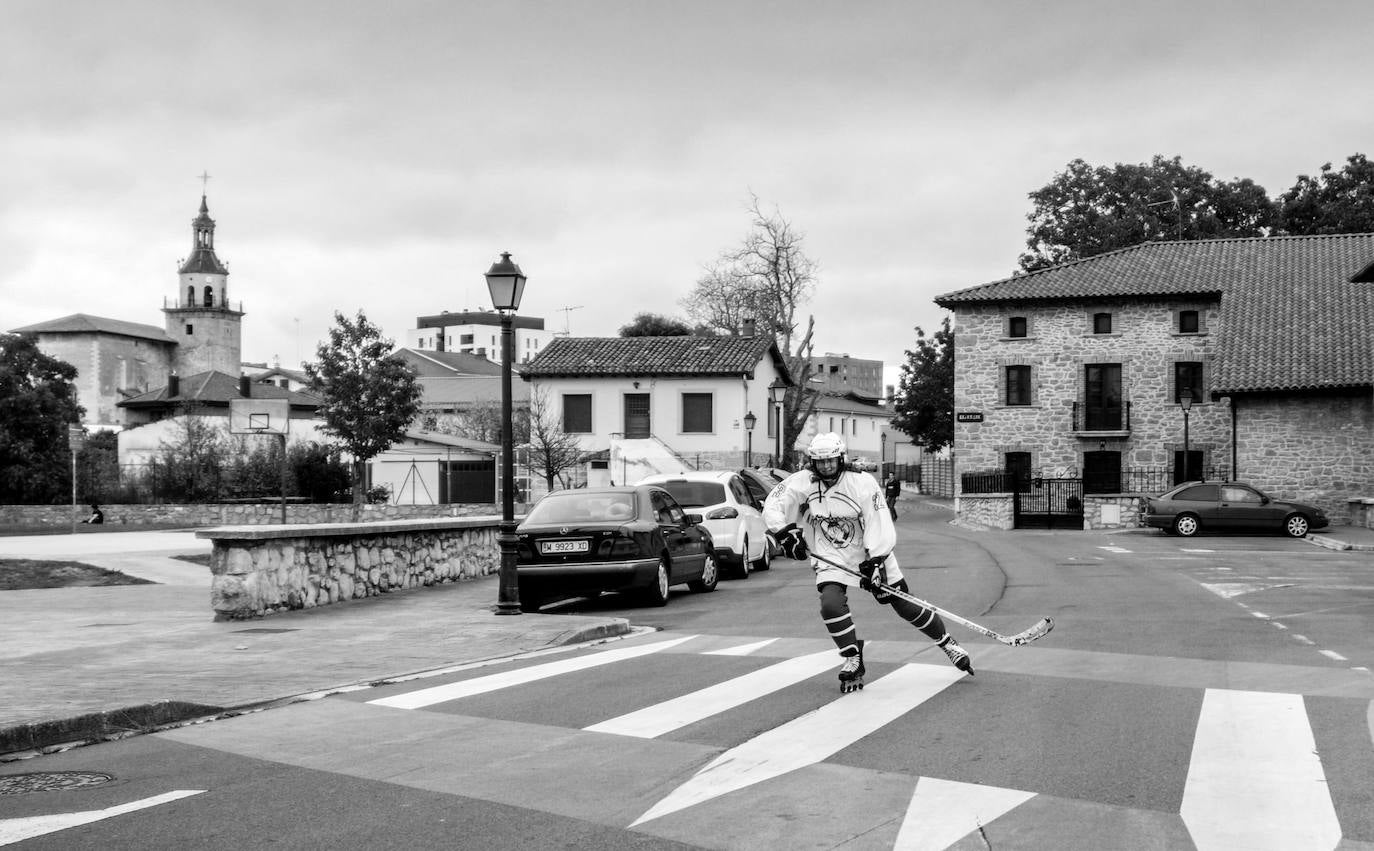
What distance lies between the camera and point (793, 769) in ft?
21.0

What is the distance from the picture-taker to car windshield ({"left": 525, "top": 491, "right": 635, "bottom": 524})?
1596cm

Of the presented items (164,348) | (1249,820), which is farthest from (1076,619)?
(164,348)

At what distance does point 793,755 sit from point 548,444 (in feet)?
143

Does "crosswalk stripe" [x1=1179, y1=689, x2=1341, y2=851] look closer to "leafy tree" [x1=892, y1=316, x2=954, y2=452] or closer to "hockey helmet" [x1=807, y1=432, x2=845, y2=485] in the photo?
"hockey helmet" [x1=807, y1=432, x2=845, y2=485]

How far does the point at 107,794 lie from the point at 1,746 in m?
1.39

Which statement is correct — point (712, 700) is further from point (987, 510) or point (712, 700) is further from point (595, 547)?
point (987, 510)

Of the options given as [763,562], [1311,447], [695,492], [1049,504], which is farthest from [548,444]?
[695,492]

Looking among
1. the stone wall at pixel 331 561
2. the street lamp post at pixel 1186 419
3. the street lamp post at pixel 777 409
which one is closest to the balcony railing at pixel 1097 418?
the street lamp post at pixel 1186 419

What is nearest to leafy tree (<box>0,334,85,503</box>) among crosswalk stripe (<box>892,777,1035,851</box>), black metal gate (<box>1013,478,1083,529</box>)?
black metal gate (<box>1013,478,1083,529</box>)

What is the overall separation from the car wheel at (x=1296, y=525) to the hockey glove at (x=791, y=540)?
29314mm

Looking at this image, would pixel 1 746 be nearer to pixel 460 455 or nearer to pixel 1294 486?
pixel 1294 486

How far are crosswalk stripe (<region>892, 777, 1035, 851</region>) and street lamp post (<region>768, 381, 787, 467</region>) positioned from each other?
4081 centimetres

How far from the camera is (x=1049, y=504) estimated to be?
43594 millimetres

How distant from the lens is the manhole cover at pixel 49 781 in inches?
245
